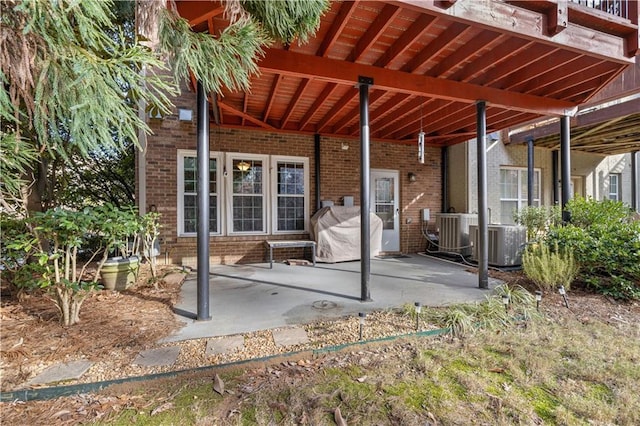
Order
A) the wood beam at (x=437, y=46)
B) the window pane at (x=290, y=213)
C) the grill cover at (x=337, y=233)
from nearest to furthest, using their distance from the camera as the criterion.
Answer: the wood beam at (x=437, y=46)
the grill cover at (x=337, y=233)
the window pane at (x=290, y=213)

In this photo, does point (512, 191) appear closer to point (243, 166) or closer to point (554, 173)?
point (554, 173)

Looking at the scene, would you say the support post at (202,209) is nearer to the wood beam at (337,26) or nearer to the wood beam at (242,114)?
the wood beam at (337,26)

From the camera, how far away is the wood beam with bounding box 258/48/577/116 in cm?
347

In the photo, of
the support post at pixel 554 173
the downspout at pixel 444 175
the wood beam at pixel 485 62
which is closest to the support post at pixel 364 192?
the wood beam at pixel 485 62

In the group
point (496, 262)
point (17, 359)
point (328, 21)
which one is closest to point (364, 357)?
point (17, 359)

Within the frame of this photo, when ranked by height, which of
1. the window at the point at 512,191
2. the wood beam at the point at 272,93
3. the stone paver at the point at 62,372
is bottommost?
the stone paver at the point at 62,372

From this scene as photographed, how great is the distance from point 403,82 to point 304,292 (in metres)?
3.29

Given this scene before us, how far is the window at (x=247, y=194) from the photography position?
6.40 m

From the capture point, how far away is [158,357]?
7.59ft

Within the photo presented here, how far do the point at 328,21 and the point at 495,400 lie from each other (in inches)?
146

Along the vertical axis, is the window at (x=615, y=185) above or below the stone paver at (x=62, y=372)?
above

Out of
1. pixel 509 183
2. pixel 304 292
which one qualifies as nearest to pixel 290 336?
pixel 304 292

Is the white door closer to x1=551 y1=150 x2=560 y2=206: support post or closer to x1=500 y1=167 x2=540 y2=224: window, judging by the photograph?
x1=500 y1=167 x2=540 y2=224: window

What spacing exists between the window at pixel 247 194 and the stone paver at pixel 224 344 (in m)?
3.92
